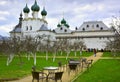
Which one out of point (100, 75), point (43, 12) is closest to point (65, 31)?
point (43, 12)

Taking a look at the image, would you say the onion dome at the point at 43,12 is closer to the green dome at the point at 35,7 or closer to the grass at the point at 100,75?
the green dome at the point at 35,7

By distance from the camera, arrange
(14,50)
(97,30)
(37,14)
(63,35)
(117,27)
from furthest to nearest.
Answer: (63,35)
(97,30)
(37,14)
(14,50)
(117,27)

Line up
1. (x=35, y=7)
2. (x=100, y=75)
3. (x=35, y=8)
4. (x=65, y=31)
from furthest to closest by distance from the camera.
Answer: (x=65, y=31), (x=35, y=7), (x=35, y=8), (x=100, y=75)

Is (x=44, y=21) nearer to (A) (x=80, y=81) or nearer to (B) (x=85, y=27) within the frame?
(B) (x=85, y=27)

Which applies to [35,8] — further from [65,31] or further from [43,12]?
[65,31]

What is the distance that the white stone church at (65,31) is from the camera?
93438 millimetres

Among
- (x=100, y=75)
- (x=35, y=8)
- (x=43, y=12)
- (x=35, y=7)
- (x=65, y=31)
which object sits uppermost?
(x=35, y=7)

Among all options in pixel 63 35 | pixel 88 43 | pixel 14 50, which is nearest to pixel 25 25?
pixel 63 35

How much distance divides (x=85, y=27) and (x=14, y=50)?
71423 mm

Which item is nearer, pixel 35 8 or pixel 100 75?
pixel 100 75

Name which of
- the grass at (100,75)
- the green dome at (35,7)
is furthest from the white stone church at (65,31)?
the grass at (100,75)

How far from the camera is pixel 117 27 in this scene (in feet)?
65.6

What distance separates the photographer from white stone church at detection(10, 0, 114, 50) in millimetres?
93438

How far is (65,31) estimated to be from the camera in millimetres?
107000
